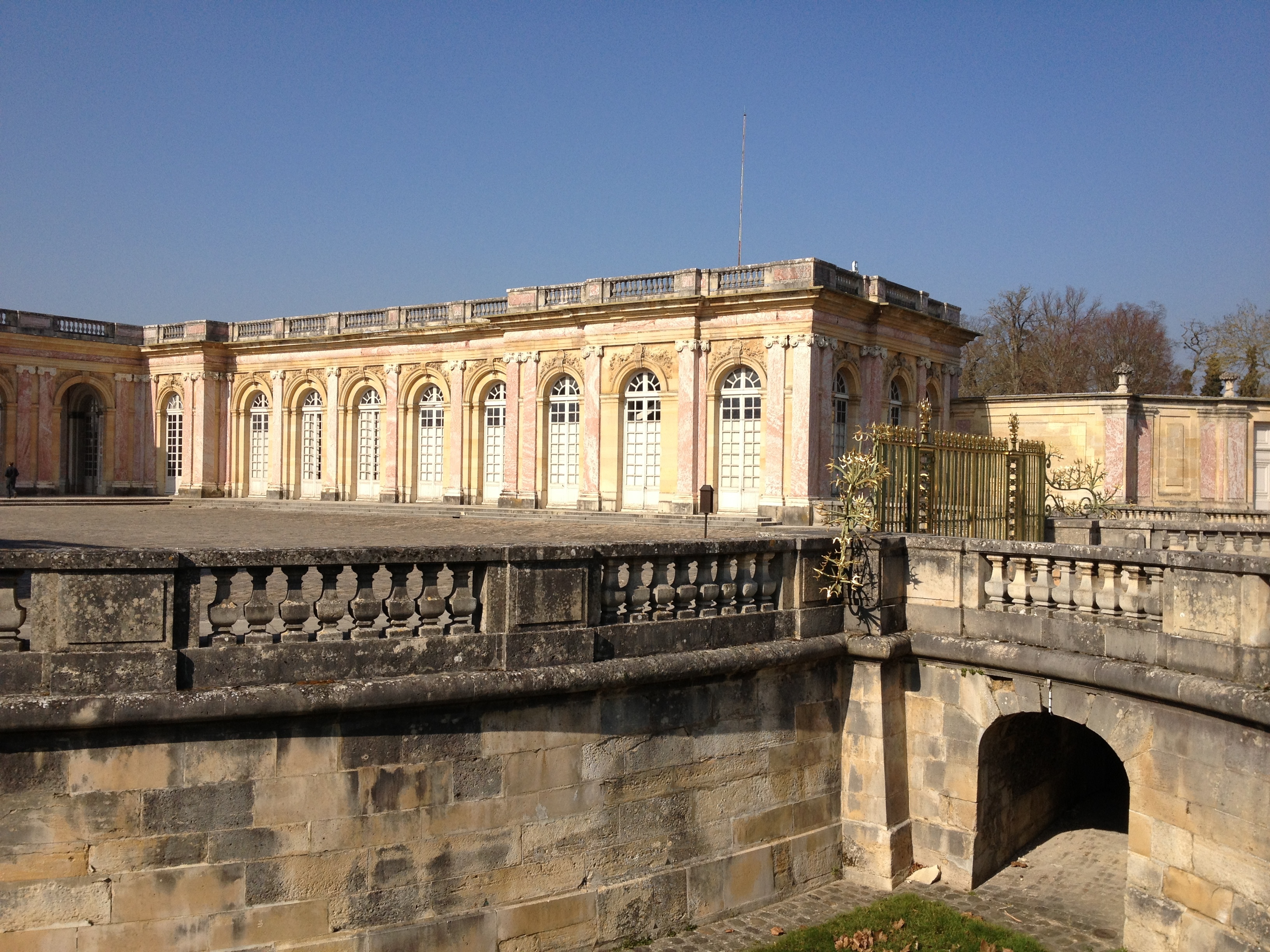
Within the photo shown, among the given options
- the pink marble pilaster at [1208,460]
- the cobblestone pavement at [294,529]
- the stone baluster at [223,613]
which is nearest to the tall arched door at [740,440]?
the cobblestone pavement at [294,529]

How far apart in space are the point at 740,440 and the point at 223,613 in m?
19.1

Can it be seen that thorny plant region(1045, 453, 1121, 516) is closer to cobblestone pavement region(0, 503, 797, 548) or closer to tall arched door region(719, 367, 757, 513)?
cobblestone pavement region(0, 503, 797, 548)

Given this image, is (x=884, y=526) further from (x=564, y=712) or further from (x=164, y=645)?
(x=164, y=645)

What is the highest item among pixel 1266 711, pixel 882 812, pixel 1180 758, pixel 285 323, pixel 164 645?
pixel 285 323

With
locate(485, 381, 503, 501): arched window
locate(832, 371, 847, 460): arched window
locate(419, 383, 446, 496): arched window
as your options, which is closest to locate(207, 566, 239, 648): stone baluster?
locate(832, 371, 847, 460): arched window

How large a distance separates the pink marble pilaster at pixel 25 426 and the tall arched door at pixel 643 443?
817 inches

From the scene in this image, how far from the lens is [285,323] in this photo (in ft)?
107

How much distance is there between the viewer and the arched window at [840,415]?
2380 cm

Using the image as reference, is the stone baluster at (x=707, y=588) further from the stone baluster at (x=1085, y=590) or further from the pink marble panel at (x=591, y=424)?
the pink marble panel at (x=591, y=424)

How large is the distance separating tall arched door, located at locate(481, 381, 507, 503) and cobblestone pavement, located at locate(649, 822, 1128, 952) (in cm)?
2156

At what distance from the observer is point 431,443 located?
99.6 feet

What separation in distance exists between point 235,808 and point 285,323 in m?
29.5

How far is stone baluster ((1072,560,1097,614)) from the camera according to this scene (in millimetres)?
6953

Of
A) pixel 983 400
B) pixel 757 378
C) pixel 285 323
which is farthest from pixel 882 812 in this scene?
pixel 285 323
